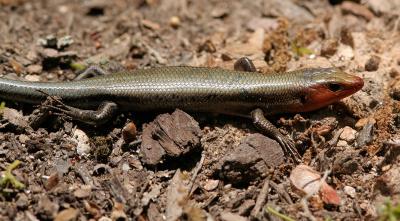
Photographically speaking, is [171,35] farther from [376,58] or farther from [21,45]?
[376,58]

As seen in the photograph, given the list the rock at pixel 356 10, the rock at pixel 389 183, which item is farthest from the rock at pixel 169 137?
the rock at pixel 356 10

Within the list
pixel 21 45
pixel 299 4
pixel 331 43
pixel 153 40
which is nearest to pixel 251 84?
pixel 331 43

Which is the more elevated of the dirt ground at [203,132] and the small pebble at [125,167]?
the dirt ground at [203,132]

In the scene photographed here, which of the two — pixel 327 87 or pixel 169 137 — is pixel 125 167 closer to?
pixel 169 137

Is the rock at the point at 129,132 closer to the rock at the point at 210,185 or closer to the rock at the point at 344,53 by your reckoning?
the rock at the point at 210,185

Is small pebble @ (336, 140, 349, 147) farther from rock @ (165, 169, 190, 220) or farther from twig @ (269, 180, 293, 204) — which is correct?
rock @ (165, 169, 190, 220)

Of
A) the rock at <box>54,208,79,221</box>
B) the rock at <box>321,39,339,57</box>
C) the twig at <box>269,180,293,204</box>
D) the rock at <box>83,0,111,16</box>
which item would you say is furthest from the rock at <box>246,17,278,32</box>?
the rock at <box>54,208,79,221</box>

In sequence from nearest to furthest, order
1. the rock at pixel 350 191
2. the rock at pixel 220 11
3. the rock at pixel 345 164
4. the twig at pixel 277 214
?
1. the twig at pixel 277 214
2. the rock at pixel 350 191
3. the rock at pixel 345 164
4. the rock at pixel 220 11
